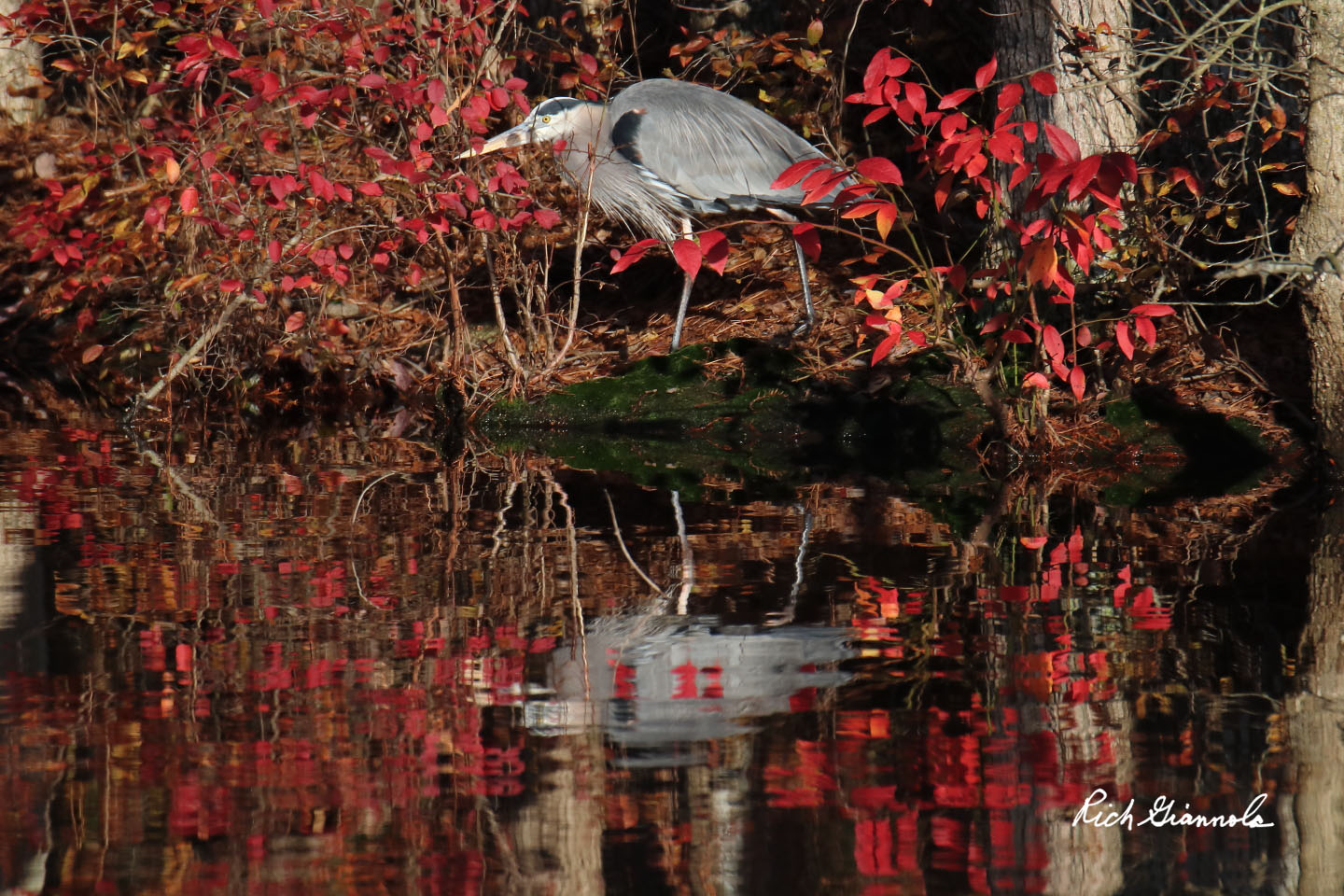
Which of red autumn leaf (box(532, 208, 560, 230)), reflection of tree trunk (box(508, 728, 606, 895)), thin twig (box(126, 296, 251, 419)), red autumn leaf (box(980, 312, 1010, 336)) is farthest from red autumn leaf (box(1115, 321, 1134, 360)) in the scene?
thin twig (box(126, 296, 251, 419))

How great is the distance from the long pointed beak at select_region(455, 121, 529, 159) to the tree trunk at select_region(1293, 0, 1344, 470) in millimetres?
3695

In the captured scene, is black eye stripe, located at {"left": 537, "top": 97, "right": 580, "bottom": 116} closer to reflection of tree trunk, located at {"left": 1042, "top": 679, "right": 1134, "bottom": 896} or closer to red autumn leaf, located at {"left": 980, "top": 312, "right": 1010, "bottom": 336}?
red autumn leaf, located at {"left": 980, "top": 312, "right": 1010, "bottom": 336}

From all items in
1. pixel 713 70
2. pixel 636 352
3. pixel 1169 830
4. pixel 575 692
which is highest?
pixel 713 70

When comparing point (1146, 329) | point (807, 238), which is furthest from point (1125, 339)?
point (807, 238)

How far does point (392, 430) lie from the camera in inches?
303

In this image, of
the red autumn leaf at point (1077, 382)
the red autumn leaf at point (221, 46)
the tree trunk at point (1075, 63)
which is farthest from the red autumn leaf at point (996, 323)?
the red autumn leaf at point (221, 46)

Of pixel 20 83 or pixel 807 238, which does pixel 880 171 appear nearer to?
pixel 807 238

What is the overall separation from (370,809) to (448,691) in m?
0.67

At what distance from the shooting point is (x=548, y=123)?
7609 mm

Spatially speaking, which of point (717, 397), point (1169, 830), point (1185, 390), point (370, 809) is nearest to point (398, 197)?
point (717, 397)

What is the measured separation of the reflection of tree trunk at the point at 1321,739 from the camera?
2.59 m

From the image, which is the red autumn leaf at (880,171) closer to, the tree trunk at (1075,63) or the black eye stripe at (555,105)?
the tree trunk at (1075,63)

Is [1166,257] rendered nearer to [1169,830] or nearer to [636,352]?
[636,352]
